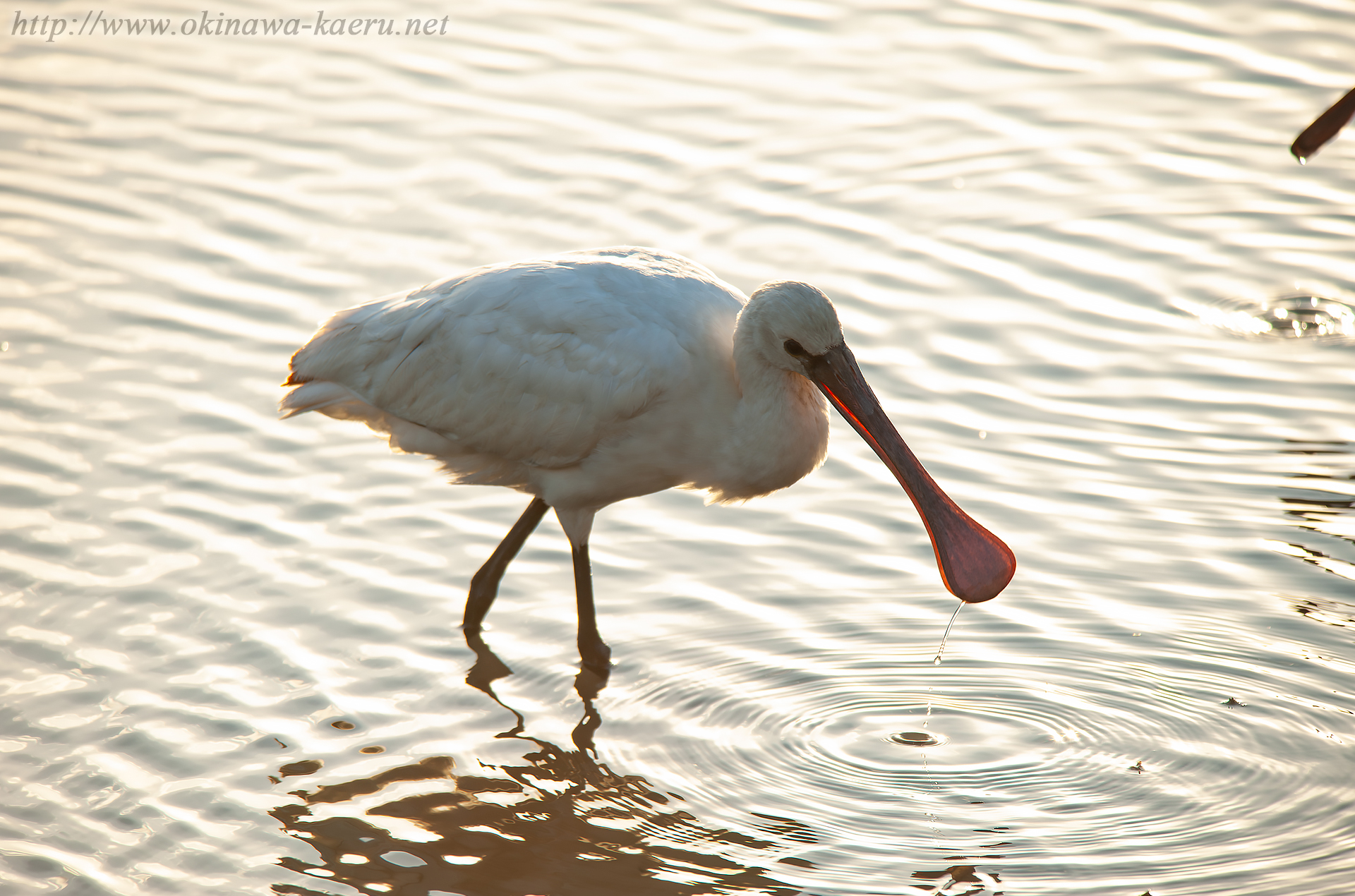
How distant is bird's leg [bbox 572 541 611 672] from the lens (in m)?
7.04

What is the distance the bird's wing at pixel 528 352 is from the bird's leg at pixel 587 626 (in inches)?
18.7

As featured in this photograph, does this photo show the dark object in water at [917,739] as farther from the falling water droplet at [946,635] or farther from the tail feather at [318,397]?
the tail feather at [318,397]

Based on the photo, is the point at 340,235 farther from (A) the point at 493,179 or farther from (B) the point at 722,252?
(B) the point at 722,252

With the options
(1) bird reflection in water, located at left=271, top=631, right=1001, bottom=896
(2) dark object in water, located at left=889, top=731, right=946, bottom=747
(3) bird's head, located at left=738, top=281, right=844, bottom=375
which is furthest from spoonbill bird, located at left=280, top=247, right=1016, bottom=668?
(1) bird reflection in water, located at left=271, top=631, right=1001, bottom=896

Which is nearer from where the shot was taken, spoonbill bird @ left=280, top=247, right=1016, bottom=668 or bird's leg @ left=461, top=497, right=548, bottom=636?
spoonbill bird @ left=280, top=247, right=1016, bottom=668

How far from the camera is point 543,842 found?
20.0ft

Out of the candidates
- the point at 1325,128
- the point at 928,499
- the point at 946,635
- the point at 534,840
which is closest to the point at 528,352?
the point at 928,499

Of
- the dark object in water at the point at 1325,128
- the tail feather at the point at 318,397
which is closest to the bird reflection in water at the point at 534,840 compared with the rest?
the tail feather at the point at 318,397

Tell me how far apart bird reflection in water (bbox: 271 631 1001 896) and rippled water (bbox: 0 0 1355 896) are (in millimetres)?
19

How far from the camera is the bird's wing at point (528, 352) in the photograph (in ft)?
21.6

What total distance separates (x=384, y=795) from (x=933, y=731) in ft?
7.00

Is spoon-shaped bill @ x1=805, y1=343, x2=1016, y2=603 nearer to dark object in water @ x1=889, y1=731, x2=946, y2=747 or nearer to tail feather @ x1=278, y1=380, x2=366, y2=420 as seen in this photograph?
dark object in water @ x1=889, y1=731, x2=946, y2=747

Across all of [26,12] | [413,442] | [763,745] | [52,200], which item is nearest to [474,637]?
[413,442]

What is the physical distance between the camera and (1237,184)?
11.0 metres
